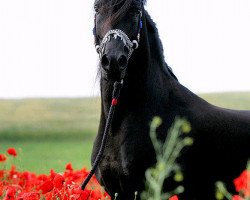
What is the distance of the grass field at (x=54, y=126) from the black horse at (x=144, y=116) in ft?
45.9

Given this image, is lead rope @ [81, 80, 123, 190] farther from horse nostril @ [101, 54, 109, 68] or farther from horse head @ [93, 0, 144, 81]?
horse nostril @ [101, 54, 109, 68]

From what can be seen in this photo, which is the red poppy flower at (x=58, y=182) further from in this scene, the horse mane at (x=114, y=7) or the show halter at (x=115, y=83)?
the horse mane at (x=114, y=7)

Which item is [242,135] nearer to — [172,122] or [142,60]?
[172,122]

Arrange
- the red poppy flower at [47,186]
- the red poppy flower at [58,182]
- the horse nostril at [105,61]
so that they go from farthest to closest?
the red poppy flower at [47,186], the red poppy flower at [58,182], the horse nostril at [105,61]

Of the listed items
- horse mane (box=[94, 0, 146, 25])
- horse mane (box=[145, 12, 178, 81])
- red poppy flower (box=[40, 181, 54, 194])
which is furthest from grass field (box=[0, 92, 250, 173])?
horse mane (box=[94, 0, 146, 25])

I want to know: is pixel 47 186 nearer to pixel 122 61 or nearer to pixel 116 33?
pixel 122 61

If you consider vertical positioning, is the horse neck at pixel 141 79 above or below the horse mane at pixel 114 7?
below

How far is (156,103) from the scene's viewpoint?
634cm

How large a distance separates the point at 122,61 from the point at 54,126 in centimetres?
3382

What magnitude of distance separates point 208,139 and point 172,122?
19.3 inches

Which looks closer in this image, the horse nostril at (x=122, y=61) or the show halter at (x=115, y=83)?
the horse nostril at (x=122, y=61)

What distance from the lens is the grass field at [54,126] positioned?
25719mm

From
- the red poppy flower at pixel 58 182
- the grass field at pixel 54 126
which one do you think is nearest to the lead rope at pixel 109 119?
the red poppy flower at pixel 58 182

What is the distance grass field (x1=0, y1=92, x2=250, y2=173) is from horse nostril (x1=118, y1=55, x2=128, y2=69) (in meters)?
14.8
